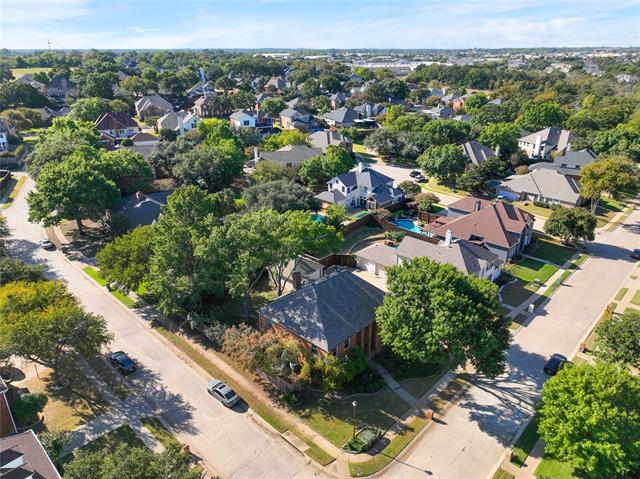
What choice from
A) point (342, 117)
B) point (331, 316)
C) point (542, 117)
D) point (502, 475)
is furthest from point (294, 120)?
point (502, 475)

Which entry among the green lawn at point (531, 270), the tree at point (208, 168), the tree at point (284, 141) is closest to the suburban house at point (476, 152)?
the tree at point (284, 141)

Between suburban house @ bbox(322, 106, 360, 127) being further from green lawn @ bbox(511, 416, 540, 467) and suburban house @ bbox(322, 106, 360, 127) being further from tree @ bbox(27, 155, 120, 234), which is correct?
green lawn @ bbox(511, 416, 540, 467)

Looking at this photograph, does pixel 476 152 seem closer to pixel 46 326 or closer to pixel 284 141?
pixel 284 141

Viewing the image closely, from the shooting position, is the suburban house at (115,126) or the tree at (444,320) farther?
the suburban house at (115,126)

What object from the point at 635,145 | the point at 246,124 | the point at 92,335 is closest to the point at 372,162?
the point at 246,124

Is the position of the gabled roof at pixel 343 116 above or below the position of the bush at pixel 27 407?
above

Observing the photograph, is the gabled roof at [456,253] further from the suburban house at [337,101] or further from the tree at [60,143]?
the suburban house at [337,101]

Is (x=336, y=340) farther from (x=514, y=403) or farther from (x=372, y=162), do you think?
(x=372, y=162)

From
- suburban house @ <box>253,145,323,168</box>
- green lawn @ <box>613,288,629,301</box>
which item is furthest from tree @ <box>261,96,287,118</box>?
green lawn @ <box>613,288,629,301</box>
